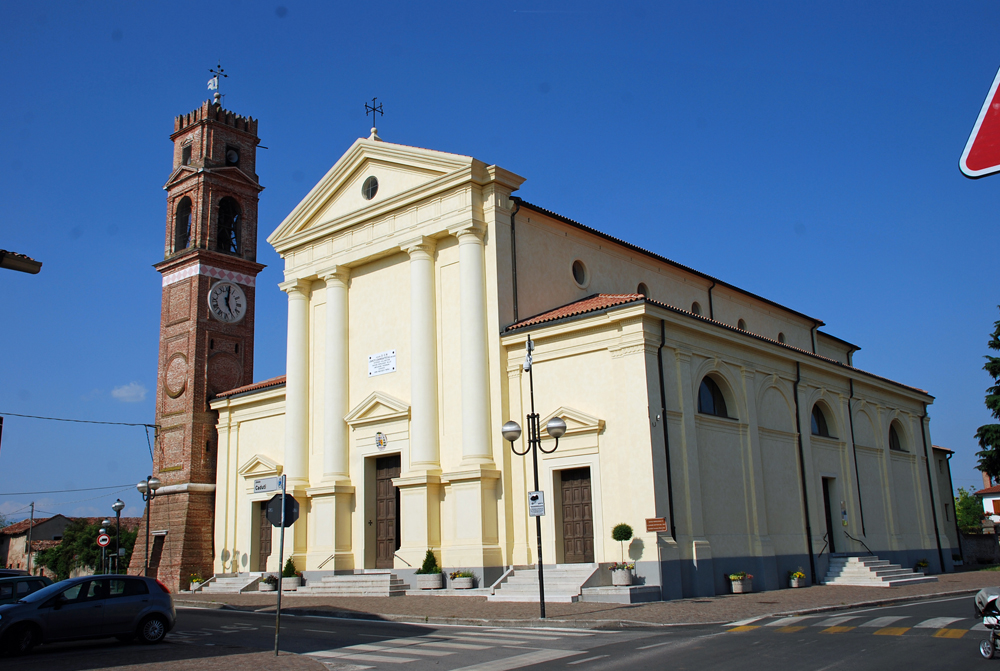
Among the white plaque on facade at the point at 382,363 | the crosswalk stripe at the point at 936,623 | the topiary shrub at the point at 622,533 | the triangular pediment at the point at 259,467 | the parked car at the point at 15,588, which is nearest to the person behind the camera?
the crosswalk stripe at the point at 936,623

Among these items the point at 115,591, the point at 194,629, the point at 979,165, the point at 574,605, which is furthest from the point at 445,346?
the point at 979,165

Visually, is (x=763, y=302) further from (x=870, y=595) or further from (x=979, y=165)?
(x=979, y=165)

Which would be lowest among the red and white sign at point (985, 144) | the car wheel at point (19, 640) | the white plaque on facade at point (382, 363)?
the car wheel at point (19, 640)

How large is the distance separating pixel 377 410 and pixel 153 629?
12.8m

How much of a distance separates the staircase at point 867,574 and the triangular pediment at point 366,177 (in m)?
16.6

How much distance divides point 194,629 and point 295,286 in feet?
50.1

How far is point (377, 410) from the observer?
27.2 metres

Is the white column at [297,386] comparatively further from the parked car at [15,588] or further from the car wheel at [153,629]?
the car wheel at [153,629]

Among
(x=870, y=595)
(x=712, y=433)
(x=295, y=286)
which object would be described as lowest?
(x=870, y=595)

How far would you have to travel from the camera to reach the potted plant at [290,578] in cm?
2686

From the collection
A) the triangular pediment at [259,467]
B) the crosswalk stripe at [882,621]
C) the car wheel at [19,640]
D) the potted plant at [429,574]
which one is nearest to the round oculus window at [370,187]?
the triangular pediment at [259,467]

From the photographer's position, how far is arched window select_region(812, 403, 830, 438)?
29531mm

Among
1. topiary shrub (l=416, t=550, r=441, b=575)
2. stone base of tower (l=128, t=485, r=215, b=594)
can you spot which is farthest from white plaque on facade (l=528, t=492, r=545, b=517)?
stone base of tower (l=128, t=485, r=215, b=594)

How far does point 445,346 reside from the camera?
84.9 feet
